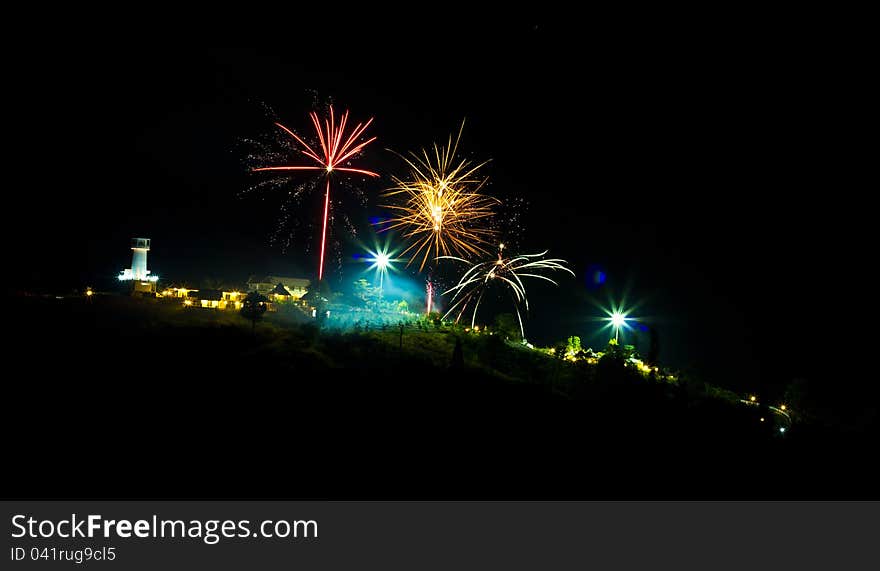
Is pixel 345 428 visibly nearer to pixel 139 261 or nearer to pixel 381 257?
pixel 381 257

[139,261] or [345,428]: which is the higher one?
[139,261]

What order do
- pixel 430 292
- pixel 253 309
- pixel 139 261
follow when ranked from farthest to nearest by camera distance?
1. pixel 139 261
2. pixel 430 292
3. pixel 253 309

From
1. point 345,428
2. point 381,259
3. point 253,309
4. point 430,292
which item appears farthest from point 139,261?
point 345,428

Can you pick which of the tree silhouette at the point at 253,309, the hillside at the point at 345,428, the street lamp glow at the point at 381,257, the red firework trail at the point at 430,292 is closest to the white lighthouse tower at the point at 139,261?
the hillside at the point at 345,428

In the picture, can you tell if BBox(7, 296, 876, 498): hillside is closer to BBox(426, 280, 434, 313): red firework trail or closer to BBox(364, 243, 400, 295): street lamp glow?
BBox(426, 280, 434, 313): red firework trail

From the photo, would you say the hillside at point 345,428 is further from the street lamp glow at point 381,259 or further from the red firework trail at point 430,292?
the street lamp glow at point 381,259

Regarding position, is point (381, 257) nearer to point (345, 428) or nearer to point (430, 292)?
point (430, 292)

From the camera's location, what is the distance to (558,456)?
11.0 meters

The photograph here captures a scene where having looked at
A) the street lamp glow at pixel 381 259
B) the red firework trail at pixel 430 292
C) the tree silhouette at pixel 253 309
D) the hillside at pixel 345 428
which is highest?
the street lamp glow at pixel 381 259

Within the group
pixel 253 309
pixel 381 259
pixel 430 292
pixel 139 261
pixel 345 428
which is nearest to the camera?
pixel 345 428

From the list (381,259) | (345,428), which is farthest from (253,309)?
(381,259)

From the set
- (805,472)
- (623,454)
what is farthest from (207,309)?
(805,472)

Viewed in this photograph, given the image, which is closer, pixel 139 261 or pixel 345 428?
pixel 345 428

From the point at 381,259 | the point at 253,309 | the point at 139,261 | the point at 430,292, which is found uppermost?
the point at 381,259
